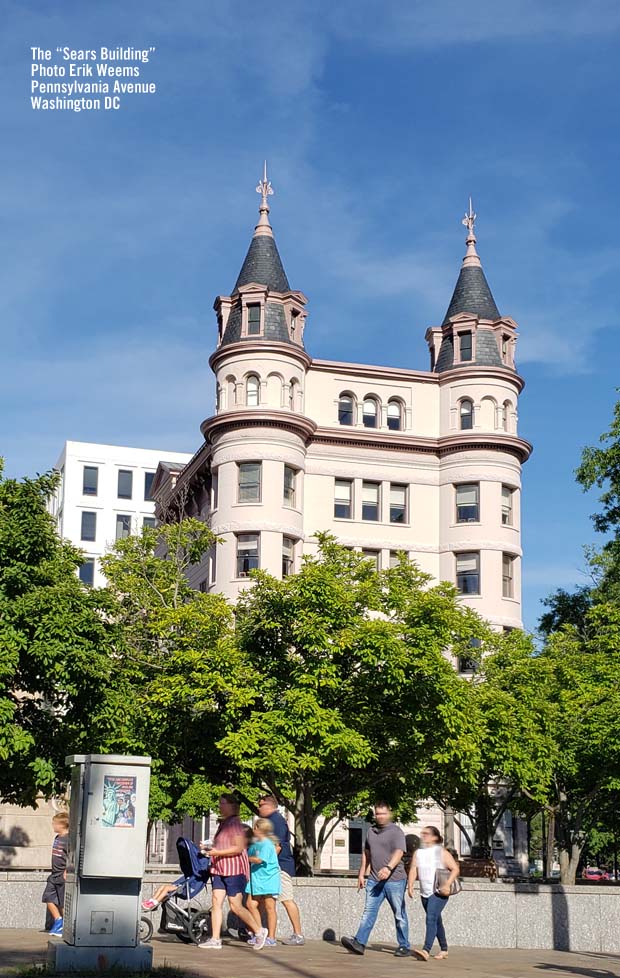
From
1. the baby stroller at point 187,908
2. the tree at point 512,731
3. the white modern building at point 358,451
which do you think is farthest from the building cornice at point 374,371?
the baby stroller at point 187,908

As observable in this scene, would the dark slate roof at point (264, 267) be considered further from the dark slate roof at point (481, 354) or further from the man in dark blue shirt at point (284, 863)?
the man in dark blue shirt at point (284, 863)

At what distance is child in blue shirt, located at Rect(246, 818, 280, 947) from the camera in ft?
46.6

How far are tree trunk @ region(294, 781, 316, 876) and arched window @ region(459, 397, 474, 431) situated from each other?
27516mm

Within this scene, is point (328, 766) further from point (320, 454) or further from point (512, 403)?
point (512, 403)

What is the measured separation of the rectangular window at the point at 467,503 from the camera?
50656mm

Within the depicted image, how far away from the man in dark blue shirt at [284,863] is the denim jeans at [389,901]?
782mm

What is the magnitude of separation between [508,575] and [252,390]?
497 inches

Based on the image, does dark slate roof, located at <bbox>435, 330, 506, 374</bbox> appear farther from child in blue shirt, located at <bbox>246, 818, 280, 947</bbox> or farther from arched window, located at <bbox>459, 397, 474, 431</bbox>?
child in blue shirt, located at <bbox>246, 818, 280, 947</bbox>

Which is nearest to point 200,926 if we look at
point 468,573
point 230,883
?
point 230,883

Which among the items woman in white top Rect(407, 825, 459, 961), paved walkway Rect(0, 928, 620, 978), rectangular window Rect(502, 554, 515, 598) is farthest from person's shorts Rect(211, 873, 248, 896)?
rectangular window Rect(502, 554, 515, 598)

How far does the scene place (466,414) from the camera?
51.9 metres

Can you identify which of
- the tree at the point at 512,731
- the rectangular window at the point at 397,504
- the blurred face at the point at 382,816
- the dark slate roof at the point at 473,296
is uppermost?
the dark slate roof at the point at 473,296

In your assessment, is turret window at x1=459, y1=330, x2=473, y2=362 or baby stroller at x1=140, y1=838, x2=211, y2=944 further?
turret window at x1=459, y1=330, x2=473, y2=362

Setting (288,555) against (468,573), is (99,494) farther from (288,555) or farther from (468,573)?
(468,573)
